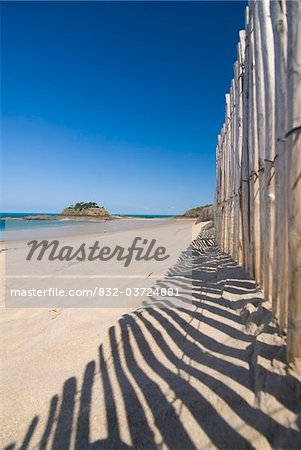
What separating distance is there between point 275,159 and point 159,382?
2102 millimetres

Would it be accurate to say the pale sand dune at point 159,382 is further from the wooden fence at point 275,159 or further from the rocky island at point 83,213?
the rocky island at point 83,213

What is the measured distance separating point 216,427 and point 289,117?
2018mm

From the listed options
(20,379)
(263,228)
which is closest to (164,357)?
(20,379)

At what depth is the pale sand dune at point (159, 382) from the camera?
185 cm

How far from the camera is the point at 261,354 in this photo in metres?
2.28

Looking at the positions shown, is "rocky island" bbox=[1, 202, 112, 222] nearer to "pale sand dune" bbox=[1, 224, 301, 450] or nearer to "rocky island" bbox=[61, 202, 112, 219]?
"rocky island" bbox=[61, 202, 112, 219]

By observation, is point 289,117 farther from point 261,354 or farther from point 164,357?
point 164,357

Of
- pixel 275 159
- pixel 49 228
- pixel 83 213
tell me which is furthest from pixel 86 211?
pixel 275 159

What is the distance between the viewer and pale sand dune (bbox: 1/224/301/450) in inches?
72.7

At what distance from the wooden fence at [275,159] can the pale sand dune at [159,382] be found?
328mm

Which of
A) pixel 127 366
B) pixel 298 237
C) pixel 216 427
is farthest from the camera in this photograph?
pixel 127 366

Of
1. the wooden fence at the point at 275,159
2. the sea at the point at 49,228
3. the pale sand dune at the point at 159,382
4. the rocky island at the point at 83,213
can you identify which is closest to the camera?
the pale sand dune at the point at 159,382

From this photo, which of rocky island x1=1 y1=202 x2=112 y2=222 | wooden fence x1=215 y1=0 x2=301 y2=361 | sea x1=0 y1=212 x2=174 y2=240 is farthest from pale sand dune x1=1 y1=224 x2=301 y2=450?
rocky island x1=1 y1=202 x2=112 y2=222

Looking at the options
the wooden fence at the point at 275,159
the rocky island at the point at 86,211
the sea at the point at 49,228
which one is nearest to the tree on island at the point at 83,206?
the rocky island at the point at 86,211
